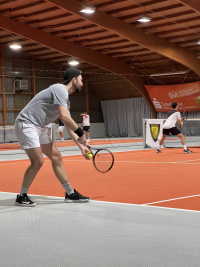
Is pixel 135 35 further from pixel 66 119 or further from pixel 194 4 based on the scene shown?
pixel 66 119

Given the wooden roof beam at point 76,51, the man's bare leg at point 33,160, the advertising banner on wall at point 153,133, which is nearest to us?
the man's bare leg at point 33,160

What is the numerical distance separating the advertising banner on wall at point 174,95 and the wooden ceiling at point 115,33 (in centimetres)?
59

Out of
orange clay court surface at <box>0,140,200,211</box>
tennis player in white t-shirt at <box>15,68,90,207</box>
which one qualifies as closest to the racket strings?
orange clay court surface at <box>0,140,200,211</box>

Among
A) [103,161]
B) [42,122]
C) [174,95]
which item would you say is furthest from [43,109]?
[174,95]

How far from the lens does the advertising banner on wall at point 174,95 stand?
28114 mm

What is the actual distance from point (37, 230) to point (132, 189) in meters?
2.64

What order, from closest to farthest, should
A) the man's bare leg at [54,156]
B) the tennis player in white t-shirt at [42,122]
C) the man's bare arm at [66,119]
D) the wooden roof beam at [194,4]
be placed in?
the man's bare arm at [66,119]
the tennis player in white t-shirt at [42,122]
the man's bare leg at [54,156]
the wooden roof beam at [194,4]

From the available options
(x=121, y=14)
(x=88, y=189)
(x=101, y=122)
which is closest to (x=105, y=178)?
(x=88, y=189)

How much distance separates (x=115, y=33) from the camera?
20719 mm

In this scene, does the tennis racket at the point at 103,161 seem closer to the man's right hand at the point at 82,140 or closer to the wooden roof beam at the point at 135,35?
the man's right hand at the point at 82,140

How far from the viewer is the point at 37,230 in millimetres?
3857

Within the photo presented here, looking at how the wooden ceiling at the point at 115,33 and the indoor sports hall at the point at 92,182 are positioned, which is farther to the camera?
the wooden ceiling at the point at 115,33

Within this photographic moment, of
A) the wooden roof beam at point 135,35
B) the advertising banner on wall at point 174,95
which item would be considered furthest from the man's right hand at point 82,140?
the advertising banner on wall at point 174,95

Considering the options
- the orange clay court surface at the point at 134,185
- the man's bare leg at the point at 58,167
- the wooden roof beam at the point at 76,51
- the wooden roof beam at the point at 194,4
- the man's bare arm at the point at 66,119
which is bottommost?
the orange clay court surface at the point at 134,185
